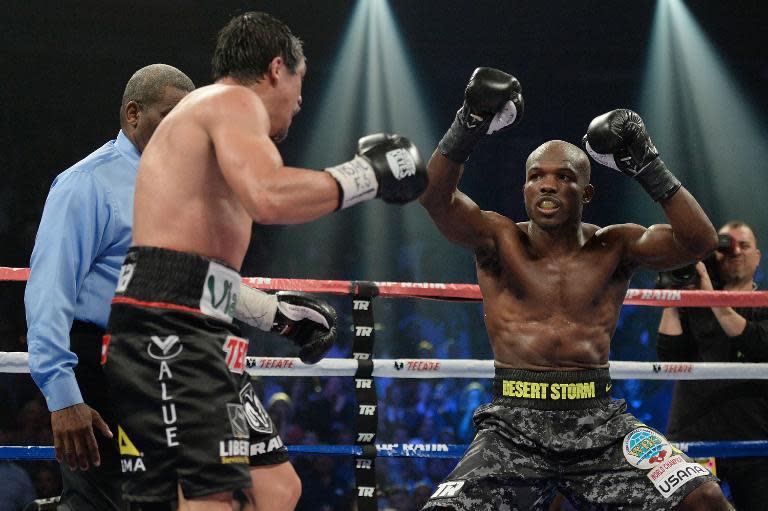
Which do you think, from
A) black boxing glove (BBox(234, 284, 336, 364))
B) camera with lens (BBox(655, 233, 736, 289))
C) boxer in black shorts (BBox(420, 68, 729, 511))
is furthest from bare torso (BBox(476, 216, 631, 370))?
camera with lens (BBox(655, 233, 736, 289))

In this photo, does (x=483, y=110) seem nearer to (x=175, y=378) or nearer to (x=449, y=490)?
(x=449, y=490)

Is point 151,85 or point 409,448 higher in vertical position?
point 151,85

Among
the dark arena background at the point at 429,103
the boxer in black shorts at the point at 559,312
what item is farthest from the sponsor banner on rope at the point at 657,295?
the dark arena background at the point at 429,103

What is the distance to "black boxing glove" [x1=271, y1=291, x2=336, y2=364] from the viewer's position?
1.82 m

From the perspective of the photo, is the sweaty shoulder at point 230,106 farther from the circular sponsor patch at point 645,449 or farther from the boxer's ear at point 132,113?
the circular sponsor patch at point 645,449

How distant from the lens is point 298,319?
1828mm

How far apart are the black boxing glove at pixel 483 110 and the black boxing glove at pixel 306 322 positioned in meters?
0.58

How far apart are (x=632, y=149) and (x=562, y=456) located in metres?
0.78

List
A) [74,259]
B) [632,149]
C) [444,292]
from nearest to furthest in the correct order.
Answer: [74,259] < [632,149] < [444,292]

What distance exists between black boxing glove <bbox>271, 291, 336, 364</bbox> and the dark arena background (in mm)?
3845

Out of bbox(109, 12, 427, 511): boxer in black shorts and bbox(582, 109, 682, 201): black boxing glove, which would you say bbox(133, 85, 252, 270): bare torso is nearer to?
bbox(109, 12, 427, 511): boxer in black shorts

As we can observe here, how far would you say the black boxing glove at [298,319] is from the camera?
177 centimetres

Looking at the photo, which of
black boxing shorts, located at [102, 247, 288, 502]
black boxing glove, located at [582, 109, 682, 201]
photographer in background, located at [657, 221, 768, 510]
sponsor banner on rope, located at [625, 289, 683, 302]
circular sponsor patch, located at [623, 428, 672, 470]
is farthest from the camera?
photographer in background, located at [657, 221, 768, 510]

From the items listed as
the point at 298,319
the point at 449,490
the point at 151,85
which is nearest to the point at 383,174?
the point at 298,319
